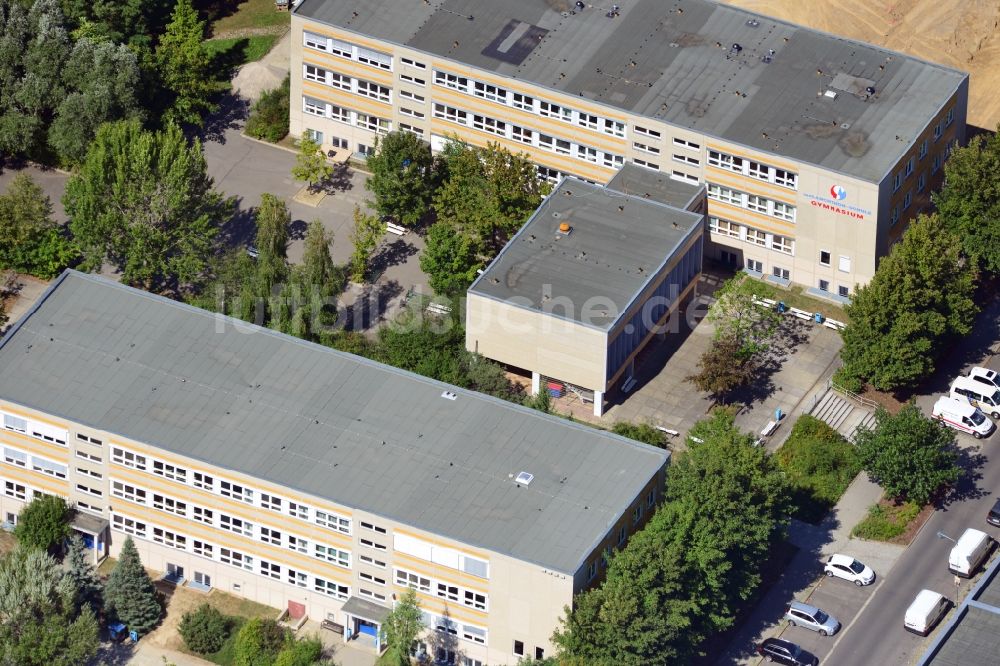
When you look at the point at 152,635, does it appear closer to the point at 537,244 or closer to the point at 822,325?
the point at 537,244

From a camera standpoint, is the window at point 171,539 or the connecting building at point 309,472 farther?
the window at point 171,539

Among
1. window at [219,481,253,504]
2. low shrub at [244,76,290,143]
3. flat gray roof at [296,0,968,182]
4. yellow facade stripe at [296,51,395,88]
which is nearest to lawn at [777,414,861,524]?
flat gray roof at [296,0,968,182]

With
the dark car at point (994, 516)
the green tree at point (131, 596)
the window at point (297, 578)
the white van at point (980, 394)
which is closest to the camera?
the window at point (297, 578)

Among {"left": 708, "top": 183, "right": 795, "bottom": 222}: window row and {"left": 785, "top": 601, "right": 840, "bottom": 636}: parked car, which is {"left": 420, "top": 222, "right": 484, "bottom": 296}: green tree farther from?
{"left": 785, "top": 601, "right": 840, "bottom": 636}: parked car

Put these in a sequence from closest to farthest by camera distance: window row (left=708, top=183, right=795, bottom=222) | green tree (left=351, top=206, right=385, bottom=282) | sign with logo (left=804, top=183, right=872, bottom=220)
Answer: sign with logo (left=804, top=183, right=872, bottom=220) → window row (left=708, top=183, right=795, bottom=222) → green tree (left=351, top=206, right=385, bottom=282)

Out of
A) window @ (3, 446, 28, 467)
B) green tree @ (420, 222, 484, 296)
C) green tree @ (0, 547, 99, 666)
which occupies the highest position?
green tree @ (420, 222, 484, 296)

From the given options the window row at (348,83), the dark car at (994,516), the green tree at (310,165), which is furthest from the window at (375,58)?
the dark car at (994,516)

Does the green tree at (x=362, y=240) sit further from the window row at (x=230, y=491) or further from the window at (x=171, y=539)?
the window at (x=171, y=539)
